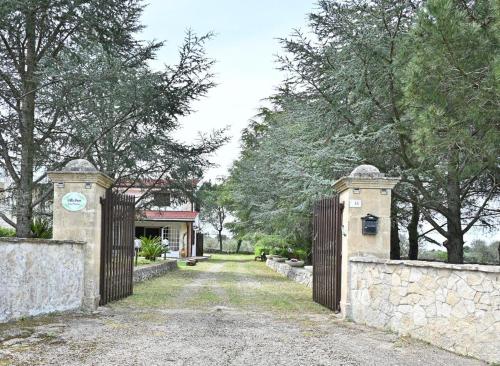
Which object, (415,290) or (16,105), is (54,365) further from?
(16,105)

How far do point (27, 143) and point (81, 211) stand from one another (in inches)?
182

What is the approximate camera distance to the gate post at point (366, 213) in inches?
342

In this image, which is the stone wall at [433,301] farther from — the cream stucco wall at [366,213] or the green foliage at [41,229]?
the green foliage at [41,229]

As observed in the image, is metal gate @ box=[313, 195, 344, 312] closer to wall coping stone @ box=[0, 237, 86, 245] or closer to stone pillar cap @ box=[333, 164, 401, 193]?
stone pillar cap @ box=[333, 164, 401, 193]

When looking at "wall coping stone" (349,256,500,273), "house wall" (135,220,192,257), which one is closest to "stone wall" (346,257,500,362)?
"wall coping stone" (349,256,500,273)

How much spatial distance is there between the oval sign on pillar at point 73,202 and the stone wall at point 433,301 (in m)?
4.45

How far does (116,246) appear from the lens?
10.4 m

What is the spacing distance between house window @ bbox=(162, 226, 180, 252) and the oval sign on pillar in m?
26.6

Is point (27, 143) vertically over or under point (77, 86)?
under

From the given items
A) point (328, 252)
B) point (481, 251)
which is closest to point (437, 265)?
point (328, 252)

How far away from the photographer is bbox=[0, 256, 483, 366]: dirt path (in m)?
5.67

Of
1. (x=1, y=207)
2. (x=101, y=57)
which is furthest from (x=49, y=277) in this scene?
(x=101, y=57)

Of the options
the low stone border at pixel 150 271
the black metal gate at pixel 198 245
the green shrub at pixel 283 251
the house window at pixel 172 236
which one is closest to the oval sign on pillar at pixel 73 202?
the low stone border at pixel 150 271

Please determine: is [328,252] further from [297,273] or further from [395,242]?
[395,242]
